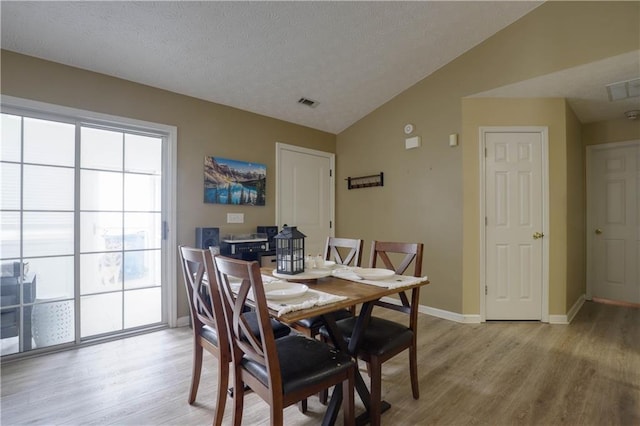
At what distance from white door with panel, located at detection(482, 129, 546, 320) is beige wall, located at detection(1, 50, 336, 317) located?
235 cm

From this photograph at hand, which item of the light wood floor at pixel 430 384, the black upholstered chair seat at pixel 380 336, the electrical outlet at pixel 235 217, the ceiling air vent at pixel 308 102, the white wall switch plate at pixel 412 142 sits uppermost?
the ceiling air vent at pixel 308 102

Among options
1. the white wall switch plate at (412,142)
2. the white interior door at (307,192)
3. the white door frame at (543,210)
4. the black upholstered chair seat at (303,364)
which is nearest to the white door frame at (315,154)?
the white interior door at (307,192)

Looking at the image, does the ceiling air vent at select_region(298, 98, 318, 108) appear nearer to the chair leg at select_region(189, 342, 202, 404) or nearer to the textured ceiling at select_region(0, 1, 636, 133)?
the textured ceiling at select_region(0, 1, 636, 133)

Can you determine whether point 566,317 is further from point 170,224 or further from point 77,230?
point 77,230

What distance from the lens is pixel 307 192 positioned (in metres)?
4.27

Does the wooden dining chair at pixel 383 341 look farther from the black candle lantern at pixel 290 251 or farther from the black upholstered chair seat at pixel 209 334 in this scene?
the black upholstered chair seat at pixel 209 334

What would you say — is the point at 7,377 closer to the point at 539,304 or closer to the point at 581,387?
the point at 581,387

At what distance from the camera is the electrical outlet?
11.4 feet

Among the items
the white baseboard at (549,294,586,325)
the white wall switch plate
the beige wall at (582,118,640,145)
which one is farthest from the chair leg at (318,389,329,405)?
the beige wall at (582,118,640,145)

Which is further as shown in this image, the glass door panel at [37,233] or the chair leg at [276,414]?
the glass door panel at [37,233]

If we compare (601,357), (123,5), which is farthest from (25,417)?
(601,357)

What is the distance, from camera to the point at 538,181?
3.21 meters

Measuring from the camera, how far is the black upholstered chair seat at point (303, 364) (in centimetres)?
127

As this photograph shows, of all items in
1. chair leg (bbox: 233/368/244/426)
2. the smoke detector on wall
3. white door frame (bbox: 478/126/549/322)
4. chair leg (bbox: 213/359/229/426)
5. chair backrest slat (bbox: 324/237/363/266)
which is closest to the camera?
chair leg (bbox: 233/368/244/426)
